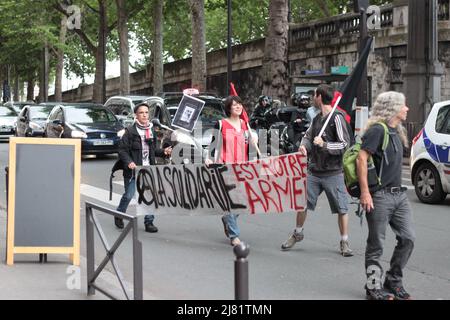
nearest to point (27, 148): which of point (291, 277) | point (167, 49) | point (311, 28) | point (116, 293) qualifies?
point (116, 293)

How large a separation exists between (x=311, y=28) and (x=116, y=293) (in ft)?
91.9

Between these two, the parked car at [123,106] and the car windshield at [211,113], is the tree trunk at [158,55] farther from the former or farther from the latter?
the car windshield at [211,113]

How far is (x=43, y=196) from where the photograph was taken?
7.42 meters

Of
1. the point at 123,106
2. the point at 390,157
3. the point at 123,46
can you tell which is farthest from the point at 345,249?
the point at 123,46

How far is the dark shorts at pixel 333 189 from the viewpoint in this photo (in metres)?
8.27

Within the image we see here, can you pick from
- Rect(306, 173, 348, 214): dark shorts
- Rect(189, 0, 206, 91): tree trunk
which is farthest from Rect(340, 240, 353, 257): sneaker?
Rect(189, 0, 206, 91): tree trunk

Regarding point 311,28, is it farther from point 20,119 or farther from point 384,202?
point 384,202

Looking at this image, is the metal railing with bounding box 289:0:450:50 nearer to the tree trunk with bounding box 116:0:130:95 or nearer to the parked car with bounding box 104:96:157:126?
the parked car with bounding box 104:96:157:126

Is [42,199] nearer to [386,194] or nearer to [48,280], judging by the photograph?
[48,280]

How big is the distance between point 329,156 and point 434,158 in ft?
14.8

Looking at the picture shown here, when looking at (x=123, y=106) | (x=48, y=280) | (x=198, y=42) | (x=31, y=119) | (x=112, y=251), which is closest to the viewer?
(x=112, y=251)

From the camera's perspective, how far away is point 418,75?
22.7 metres

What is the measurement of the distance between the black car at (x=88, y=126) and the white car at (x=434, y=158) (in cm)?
1027

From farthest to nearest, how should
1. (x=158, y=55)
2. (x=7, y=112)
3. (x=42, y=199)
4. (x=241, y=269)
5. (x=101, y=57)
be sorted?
(x=101, y=57), (x=158, y=55), (x=7, y=112), (x=42, y=199), (x=241, y=269)
